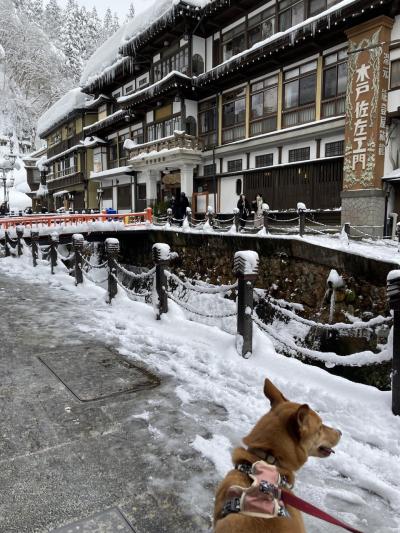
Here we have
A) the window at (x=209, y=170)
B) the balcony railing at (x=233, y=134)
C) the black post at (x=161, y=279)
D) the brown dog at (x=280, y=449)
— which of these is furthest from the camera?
the window at (x=209, y=170)

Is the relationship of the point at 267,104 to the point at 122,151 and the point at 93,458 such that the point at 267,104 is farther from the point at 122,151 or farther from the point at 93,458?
the point at 93,458

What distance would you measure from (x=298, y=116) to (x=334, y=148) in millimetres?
2793

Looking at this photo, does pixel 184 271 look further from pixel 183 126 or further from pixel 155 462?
pixel 155 462

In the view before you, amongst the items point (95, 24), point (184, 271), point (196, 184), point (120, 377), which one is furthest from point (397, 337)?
point (95, 24)

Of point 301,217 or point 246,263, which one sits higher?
point 301,217

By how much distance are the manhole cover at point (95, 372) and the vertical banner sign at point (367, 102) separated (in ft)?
44.8

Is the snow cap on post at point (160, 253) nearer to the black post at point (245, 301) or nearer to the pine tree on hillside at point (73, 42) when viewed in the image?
the black post at point (245, 301)

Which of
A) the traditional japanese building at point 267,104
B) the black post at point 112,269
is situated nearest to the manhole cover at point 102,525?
the black post at point 112,269

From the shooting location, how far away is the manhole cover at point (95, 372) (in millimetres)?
4195

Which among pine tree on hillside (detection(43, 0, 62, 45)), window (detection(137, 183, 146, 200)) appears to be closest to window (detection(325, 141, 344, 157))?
window (detection(137, 183, 146, 200))

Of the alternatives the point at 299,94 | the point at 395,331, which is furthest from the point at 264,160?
the point at 395,331

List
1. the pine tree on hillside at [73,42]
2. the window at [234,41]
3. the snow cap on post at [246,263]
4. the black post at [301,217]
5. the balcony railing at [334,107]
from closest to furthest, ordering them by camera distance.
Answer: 1. the snow cap on post at [246,263]
2. the black post at [301,217]
3. the balcony railing at [334,107]
4. the window at [234,41]
5. the pine tree on hillside at [73,42]

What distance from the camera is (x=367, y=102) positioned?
1509 cm

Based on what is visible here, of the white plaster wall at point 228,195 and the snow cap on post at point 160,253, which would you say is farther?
the white plaster wall at point 228,195
